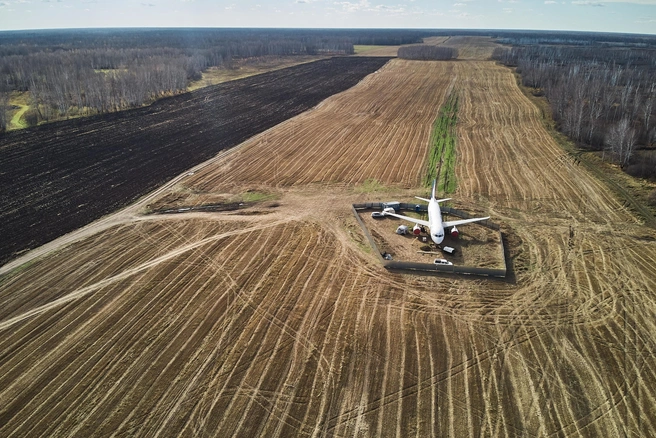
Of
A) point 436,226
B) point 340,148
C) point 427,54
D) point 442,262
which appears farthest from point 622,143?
point 427,54

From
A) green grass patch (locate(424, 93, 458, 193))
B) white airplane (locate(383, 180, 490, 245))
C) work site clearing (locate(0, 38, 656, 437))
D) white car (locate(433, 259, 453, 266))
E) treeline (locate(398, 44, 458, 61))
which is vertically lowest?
work site clearing (locate(0, 38, 656, 437))

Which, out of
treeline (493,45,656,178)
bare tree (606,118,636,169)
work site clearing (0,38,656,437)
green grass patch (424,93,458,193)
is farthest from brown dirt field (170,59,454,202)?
bare tree (606,118,636,169)

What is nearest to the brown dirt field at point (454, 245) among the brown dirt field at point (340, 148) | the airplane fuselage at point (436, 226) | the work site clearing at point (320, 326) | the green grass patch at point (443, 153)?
the airplane fuselage at point (436, 226)

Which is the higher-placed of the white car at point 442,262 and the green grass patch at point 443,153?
the green grass patch at point 443,153

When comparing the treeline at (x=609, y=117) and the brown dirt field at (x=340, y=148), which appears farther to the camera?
the treeline at (x=609, y=117)

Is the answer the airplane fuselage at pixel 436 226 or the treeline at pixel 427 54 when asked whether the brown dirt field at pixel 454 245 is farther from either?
the treeline at pixel 427 54

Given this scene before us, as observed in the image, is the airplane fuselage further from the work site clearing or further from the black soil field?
the black soil field
